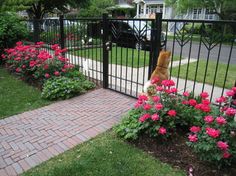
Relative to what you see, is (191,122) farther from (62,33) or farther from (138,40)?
(62,33)

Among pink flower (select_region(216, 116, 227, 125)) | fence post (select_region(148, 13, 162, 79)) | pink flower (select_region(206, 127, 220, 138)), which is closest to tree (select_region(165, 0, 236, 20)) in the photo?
fence post (select_region(148, 13, 162, 79))

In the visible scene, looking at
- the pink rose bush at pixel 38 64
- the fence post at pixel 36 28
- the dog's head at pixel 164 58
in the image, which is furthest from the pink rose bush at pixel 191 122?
the fence post at pixel 36 28

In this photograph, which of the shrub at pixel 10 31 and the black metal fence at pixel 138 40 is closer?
the black metal fence at pixel 138 40

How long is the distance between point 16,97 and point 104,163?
2998mm

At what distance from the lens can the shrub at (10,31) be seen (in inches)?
295

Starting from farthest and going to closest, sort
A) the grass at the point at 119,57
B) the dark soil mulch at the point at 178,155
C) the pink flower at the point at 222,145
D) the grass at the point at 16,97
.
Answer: the grass at the point at 119,57, the grass at the point at 16,97, the dark soil mulch at the point at 178,155, the pink flower at the point at 222,145

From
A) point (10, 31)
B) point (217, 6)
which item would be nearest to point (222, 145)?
point (10, 31)

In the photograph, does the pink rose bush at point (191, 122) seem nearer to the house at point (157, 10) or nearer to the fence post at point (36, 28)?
the fence post at point (36, 28)

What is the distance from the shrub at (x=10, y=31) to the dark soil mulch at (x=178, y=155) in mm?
6440

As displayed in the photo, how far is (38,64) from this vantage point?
550 cm

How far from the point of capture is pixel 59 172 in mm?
2453

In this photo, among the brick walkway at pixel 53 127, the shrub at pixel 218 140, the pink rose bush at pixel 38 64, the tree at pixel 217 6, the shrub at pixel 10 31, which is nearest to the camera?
the shrub at pixel 218 140

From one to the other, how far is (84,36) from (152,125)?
368cm

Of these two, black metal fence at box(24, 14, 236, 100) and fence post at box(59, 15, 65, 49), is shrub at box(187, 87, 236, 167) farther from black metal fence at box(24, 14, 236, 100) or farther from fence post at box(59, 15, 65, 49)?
fence post at box(59, 15, 65, 49)
